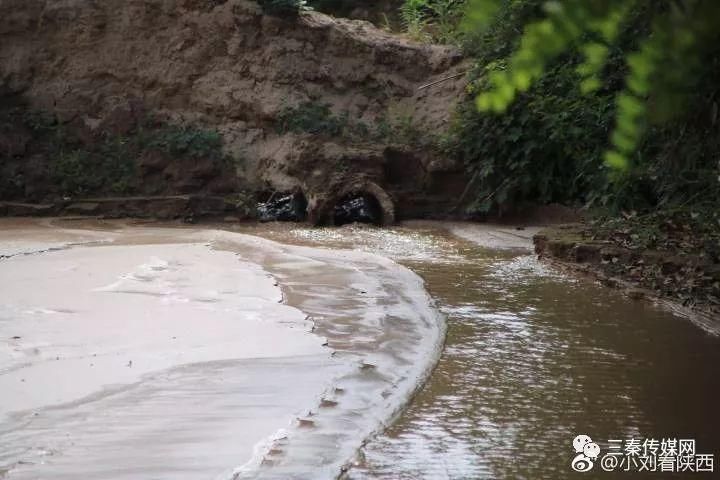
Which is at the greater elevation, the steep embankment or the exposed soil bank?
the steep embankment

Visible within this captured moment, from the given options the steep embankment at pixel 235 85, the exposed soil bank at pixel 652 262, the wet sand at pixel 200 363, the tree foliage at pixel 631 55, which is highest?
the steep embankment at pixel 235 85

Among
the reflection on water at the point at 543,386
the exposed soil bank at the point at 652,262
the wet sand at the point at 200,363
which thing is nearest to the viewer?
the wet sand at the point at 200,363

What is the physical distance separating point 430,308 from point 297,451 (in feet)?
10.6

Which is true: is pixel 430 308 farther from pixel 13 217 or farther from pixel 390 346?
pixel 13 217

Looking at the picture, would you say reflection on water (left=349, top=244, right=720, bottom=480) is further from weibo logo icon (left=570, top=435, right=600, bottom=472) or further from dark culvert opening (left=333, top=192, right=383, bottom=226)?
dark culvert opening (left=333, top=192, right=383, bottom=226)

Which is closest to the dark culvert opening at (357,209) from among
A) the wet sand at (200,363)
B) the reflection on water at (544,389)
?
the wet sand at (200,363)

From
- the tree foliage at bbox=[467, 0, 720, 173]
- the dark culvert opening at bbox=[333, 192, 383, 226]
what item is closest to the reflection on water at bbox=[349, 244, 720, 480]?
the tree foliage at bbox=[467, 0, 720, 173]

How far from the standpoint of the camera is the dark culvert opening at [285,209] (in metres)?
14.4

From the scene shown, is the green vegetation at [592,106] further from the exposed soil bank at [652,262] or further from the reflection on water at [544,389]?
the reflection on water at [544,389]

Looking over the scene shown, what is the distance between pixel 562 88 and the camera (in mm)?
13422

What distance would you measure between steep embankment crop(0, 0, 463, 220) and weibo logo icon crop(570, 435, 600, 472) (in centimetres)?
1115

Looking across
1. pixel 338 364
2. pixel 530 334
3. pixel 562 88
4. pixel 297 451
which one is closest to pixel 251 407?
pixel 297 451

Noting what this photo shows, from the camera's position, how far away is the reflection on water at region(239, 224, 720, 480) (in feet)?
11.2

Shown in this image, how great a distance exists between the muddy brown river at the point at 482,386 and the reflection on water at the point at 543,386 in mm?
11
